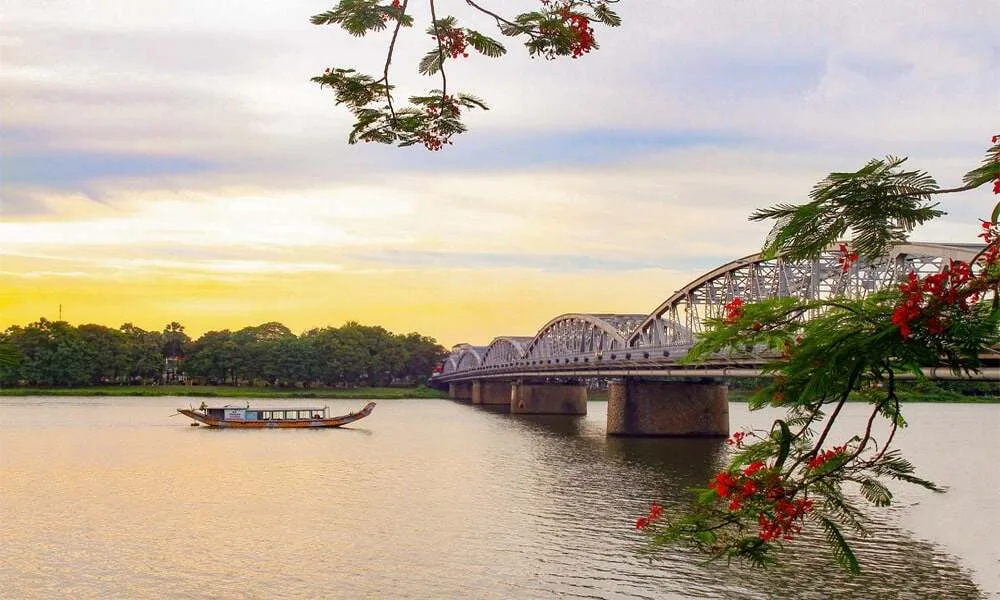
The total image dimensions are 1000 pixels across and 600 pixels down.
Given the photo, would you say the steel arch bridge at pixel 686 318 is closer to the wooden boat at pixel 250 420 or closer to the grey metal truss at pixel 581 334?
the grey metal truss at pixel 581 334

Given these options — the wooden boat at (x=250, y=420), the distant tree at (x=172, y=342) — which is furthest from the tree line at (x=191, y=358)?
the wooden boat at (x=250, y=420)

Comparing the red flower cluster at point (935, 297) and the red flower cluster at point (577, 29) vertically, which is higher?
the red flower cluster at point (577, 29)

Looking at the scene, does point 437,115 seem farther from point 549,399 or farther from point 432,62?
point 549,399

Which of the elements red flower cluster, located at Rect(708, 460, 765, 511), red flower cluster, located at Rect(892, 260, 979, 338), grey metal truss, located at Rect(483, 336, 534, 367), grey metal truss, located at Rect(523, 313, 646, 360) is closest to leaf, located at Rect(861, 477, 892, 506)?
red flower cluster, located at Rect(708, 460, 765, 511)

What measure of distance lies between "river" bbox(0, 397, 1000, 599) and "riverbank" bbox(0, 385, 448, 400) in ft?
289

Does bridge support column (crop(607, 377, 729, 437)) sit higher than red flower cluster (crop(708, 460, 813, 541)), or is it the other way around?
red flower cluster (crop(708, 460, 813, 541))

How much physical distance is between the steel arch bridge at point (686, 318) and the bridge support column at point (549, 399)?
127 inches

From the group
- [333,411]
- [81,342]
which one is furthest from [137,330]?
[333,411]

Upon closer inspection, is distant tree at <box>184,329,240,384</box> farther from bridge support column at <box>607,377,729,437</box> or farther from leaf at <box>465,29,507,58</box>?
leaf at <box>465,29,507,58</box>

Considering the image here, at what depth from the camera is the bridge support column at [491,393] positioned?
15988cm

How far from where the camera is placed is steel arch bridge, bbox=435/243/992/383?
44906 mm

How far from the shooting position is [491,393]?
162 meters

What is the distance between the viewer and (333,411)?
416 ft

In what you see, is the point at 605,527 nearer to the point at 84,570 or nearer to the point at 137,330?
the point at 84,570
